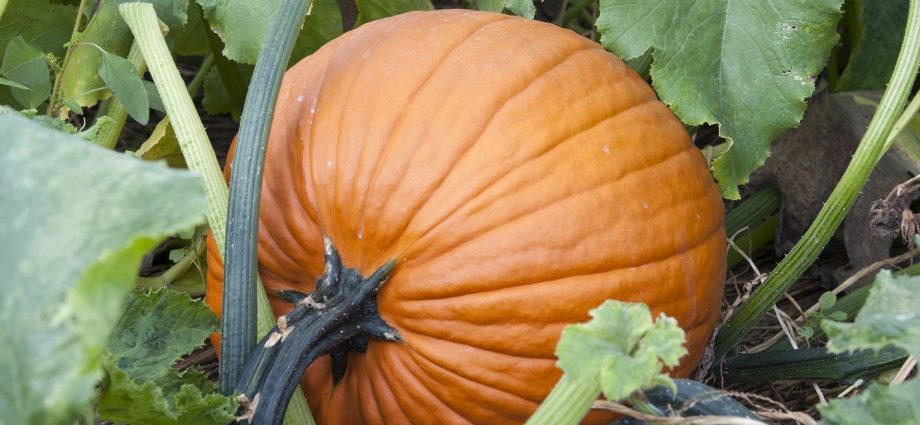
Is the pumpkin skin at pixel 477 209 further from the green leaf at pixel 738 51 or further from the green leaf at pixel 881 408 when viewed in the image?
the green leaf at pixel 881 408

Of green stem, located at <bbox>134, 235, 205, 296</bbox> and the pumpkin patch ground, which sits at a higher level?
the pumpkin patch ground

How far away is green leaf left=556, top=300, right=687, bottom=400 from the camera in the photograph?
2.50 ft

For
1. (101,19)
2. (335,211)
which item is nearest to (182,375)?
(335,211)

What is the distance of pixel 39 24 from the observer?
1.72 meters

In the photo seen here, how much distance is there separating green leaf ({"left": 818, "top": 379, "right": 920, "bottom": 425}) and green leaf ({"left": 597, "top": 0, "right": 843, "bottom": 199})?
600 mm

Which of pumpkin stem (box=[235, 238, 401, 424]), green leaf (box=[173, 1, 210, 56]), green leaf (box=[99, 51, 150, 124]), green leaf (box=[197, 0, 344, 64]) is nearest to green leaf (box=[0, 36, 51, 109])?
green leaf (box=[99, 51, 150, 124])

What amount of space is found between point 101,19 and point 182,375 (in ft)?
2.23

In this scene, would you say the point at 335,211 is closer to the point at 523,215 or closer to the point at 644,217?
the point at 523,215

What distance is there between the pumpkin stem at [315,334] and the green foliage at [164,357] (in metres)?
0.05

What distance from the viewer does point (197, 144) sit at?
1217 mm

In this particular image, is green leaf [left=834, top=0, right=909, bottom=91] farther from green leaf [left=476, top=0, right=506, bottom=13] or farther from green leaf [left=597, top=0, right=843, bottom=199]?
green leaf [left=476, top=0, right=506, bottom=13]

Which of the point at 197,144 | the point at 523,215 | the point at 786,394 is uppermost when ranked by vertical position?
the point at 197,144

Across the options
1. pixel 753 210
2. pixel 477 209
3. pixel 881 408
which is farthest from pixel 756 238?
pixel 881 408

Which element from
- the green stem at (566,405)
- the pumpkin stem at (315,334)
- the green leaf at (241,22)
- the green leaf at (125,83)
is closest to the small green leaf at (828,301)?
the pumpkin stem at (315,334)
